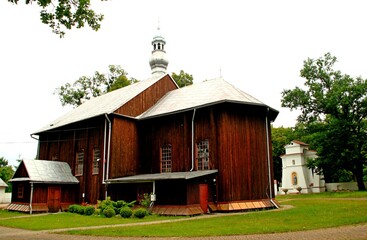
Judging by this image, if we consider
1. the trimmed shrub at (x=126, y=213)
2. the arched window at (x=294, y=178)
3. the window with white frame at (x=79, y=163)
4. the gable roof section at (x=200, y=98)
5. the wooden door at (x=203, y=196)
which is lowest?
the trimmed shrub at (x=126, y=213)

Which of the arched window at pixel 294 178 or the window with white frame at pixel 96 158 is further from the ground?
the window with white frame at pixel 96 158

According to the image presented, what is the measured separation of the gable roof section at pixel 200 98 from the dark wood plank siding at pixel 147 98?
18.3 inches

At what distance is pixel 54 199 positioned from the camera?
80.9 feet

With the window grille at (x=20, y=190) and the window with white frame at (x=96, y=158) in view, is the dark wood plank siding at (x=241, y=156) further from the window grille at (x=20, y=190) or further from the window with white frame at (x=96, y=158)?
the window grille at (x=20, y=190)

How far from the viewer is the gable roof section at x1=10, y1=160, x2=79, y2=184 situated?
2416 cm

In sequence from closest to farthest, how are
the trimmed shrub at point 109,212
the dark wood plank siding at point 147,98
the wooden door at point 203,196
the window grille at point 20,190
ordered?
1. the trimmed shrub at point 109,212
2. the wooden door at point 203,196
3. the window grille at point 20,190
4. the dark wood plank siding at point 147,98

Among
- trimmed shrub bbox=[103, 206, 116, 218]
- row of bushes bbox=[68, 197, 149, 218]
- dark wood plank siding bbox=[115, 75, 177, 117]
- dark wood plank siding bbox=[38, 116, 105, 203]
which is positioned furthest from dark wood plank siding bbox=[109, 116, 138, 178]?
trimmed shrub bbox=[103, 206, 116, 218]

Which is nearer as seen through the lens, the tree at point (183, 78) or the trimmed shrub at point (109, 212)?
the trimmed shrub at point (109, 212)

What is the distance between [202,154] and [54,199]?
36.8 ft

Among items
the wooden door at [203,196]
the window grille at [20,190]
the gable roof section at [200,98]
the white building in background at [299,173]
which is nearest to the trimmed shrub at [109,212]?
the wooden door at [203,196]

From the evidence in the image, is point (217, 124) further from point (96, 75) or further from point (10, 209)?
point (96, 75)

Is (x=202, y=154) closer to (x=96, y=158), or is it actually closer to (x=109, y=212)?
A: (x=109, y=212)

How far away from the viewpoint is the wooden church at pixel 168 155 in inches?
796

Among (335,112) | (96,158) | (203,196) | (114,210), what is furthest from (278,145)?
(114,210)
